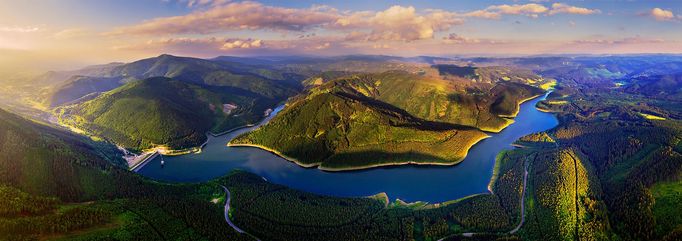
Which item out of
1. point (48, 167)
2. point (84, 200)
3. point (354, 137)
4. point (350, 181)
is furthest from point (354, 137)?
point (48, 167)

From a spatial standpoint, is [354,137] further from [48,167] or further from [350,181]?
[48,167]

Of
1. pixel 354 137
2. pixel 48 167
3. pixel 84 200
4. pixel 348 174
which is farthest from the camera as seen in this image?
pixel 354 137

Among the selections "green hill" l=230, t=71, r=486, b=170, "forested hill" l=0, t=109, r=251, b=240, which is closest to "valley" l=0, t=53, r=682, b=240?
"forested hill" l=0, t=109, r=251, b=240

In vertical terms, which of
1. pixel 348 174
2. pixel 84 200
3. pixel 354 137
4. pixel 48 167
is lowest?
pixel 348 174

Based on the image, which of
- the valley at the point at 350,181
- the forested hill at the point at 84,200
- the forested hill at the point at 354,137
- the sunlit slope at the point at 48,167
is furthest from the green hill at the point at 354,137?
the sunlit slope at the point at 48,167

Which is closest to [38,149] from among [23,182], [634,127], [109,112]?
[23,182]

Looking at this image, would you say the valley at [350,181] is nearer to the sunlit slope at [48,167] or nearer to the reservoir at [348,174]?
the sunlit slope at [48,167]

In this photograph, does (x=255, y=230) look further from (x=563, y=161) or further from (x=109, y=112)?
(x=109, y=112)
